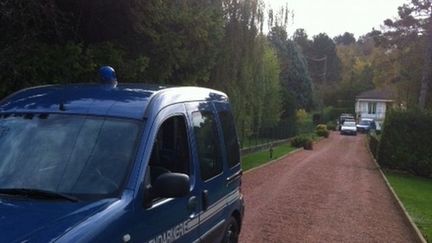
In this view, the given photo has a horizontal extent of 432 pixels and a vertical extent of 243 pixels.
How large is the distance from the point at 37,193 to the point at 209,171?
6.60 feet

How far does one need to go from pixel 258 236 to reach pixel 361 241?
184 cm

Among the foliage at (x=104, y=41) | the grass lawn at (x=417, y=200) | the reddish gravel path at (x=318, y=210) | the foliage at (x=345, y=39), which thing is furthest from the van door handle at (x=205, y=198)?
the foliage at (x=345, y=39)

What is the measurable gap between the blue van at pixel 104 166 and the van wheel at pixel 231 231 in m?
0.84

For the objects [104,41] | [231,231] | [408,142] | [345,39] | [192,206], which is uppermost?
[345,39]

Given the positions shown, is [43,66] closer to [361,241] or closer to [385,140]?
[361,241]

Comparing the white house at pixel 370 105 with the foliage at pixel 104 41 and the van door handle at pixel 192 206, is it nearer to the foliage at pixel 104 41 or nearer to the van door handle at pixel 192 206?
the foliage at pixel 104 41

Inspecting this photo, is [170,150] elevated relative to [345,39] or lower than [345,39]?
lower

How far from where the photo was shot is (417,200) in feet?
56.5

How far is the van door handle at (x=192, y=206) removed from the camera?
483 centimetres

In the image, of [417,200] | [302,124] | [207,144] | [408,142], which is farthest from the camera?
[302,124]

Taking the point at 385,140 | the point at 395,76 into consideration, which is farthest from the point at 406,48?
the point at 385,140

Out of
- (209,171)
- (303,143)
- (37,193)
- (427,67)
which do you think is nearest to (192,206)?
(209,171)

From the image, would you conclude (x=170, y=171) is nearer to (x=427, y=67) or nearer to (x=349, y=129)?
(x=427, y=67)

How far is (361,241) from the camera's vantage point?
10234mm
